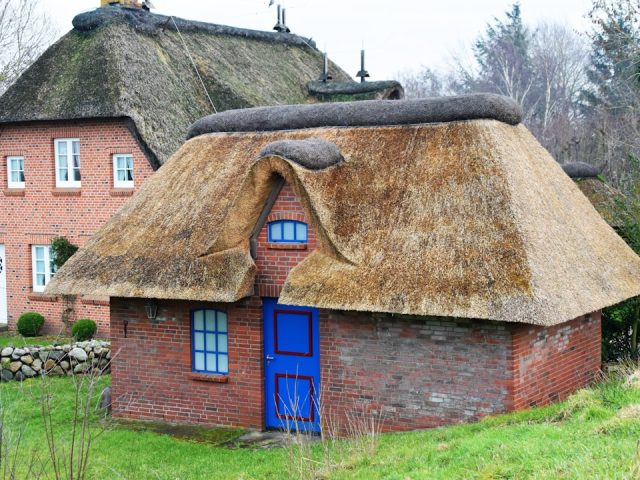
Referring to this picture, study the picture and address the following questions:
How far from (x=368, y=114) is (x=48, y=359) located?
28.2 feet

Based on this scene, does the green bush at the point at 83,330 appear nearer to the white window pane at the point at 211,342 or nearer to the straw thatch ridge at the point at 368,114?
the straw thatch ridge at the point at 368,114

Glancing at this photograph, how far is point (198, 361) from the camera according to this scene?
1474 centimetres

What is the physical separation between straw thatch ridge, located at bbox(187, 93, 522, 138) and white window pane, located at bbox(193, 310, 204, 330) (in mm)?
3402

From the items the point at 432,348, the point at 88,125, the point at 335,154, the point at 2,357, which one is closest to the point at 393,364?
the point at 432,348

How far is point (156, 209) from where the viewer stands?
50.3 ft

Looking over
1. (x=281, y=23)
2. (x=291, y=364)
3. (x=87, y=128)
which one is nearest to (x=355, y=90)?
(x=281, y=23)

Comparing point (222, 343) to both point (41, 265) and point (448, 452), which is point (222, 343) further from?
point (41, 265)

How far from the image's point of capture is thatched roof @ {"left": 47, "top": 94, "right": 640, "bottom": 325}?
11953mm

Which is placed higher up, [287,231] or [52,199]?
[52,199]

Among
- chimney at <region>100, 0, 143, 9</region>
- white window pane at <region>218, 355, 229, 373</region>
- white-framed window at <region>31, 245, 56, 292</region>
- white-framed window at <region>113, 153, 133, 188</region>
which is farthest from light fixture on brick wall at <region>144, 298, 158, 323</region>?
chimney at <region>100, 0, 143, 9</region>

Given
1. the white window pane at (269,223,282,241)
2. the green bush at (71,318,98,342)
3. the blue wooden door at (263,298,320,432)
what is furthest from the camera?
the green bush at (71,318,98,342)

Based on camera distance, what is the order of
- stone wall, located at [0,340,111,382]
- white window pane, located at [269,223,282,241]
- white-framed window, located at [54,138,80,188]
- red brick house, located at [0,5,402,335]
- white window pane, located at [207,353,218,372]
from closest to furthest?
white window pane, located at [269,223,282,241]
white window pane, located at [207,353,218,372]
stone wall, located at [0,340,111,382]
red brick house, located at [0,5,402,335]
white-framed window, located at [54,138,80,188]

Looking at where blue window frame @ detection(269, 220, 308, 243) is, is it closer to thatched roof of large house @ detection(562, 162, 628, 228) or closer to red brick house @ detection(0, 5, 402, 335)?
thatched roof of large house @ detection(562, 162, 628, 228)

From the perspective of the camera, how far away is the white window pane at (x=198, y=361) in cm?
1470
